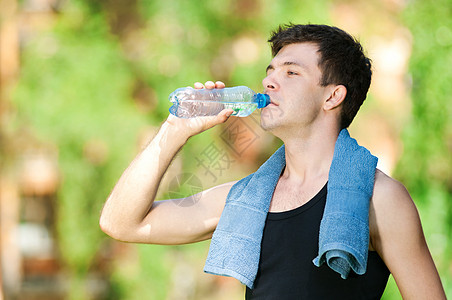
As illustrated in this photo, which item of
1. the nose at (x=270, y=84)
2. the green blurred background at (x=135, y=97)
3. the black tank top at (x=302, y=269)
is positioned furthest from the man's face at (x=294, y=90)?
the green blurred background at (x=135, y=97)

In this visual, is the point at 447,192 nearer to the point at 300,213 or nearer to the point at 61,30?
the point at 300,213

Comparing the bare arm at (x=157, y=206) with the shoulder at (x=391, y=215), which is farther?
the bare arm at (x=157, y=206)

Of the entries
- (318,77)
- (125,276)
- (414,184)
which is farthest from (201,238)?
(125,276)

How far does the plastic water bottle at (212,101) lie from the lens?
6.01 ft

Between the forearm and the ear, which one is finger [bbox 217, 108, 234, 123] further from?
the ear

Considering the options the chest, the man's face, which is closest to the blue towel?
the chest

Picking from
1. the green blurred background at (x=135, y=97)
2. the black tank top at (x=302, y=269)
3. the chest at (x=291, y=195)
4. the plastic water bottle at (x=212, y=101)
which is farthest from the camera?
the green blurred background at (x=135, y=97)

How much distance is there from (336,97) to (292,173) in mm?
287

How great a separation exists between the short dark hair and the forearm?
0.50 m

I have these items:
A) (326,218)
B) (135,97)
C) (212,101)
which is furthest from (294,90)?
(135,97)

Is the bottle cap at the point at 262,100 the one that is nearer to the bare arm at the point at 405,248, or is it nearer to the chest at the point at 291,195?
the chest at the point at 291,195

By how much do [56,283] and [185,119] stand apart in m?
6.40

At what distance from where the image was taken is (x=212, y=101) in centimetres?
196

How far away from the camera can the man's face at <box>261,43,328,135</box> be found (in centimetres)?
177
